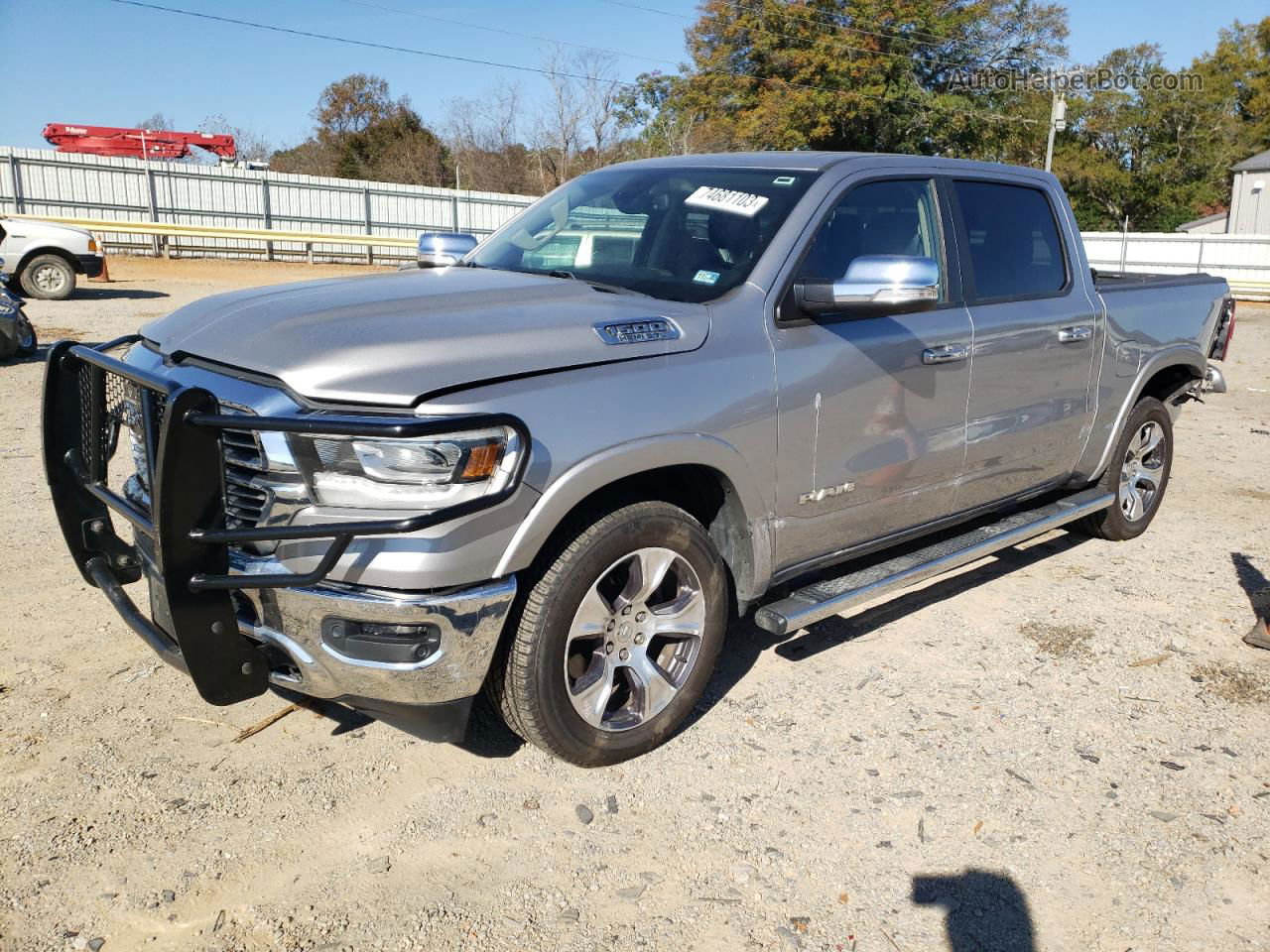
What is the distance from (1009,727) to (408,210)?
96.1 ft

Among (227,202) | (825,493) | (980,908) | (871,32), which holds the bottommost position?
(980,908)

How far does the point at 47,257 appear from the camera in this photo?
16266 mm

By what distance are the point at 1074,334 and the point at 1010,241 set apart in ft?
1.82

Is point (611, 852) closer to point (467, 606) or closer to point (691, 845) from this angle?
point (691, 845)

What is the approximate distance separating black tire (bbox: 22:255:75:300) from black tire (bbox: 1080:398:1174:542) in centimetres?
1590

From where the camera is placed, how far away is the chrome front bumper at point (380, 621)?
9.08ft

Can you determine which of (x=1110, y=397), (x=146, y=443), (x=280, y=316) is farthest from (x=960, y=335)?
(x=146, y=443)

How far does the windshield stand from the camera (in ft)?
12.4

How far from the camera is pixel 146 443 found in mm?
3068

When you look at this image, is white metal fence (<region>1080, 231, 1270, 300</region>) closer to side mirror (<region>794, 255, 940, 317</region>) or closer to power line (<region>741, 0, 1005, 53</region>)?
power line (<region>741, 0, 1005, 53</region>)

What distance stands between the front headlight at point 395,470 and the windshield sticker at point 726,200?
1.63 meters

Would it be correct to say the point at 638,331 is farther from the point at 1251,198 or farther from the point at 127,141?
the point at 1251,198

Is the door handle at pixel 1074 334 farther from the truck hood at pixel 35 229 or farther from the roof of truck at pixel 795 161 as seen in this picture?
the truck hood at pixel 35 229

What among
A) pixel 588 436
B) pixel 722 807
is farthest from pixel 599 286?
pixel 722 807
